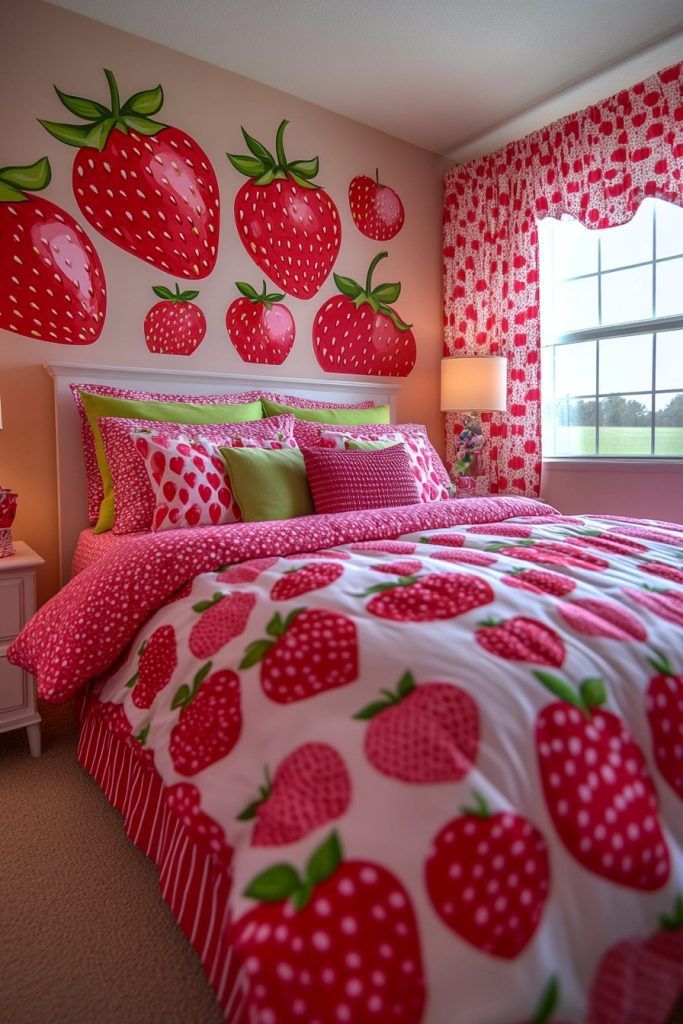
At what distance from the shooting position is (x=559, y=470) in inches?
131

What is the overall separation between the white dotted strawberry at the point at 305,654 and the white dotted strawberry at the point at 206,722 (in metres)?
0.05

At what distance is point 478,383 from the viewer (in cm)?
326

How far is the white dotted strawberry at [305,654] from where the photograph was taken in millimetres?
894

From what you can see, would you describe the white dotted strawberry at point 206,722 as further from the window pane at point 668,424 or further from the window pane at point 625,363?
the window pane at point 625,363

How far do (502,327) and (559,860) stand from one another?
3.22 m

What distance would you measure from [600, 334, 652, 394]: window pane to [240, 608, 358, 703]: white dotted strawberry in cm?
271

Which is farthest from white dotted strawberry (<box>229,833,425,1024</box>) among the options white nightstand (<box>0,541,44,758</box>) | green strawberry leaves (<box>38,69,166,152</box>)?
green strawberry leaves (<box>38,69,166,152</box>)

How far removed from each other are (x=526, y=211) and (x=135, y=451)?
2.52 meters

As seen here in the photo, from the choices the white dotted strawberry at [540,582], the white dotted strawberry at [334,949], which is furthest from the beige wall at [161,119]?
the white dotted strawberry at [334,949]

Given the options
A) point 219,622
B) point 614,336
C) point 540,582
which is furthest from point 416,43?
point 219,622

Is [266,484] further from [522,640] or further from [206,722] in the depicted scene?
[522,640]

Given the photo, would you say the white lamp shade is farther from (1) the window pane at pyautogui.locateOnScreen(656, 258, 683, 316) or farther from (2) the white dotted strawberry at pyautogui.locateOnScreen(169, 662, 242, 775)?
(2) the white dotted strawberry at pyautogui.locateOnScreen(169, 662, 242, 775)

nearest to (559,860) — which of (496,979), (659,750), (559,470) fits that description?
(496,979)

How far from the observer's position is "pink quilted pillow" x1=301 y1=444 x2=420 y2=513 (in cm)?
211
